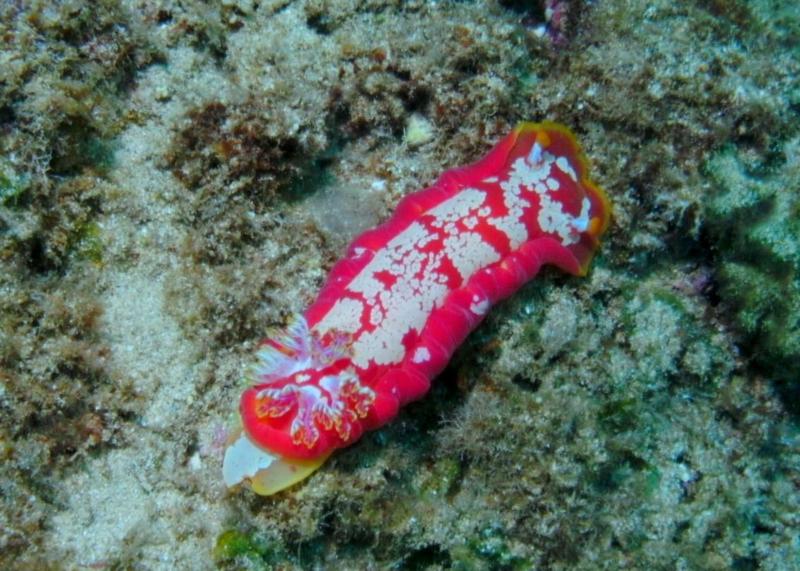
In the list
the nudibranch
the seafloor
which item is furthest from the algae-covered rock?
the nudibranch

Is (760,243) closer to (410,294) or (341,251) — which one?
(410,294)

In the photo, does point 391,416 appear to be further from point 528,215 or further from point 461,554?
point 528,215

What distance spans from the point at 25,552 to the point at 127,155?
2.49m

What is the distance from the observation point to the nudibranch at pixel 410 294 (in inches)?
132

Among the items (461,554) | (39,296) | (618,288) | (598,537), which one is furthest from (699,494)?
(39,296)

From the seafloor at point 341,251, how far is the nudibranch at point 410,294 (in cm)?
25

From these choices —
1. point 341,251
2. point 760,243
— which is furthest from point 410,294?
point 760,243

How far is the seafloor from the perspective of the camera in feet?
11.4

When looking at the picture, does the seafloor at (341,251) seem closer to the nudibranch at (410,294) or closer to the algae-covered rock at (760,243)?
the algae-covered rock at (760,243)

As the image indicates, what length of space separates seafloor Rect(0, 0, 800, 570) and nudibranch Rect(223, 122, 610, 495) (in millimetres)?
253

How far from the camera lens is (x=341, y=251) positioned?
4.08 metres

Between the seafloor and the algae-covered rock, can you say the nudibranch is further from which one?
the algae-covered rock

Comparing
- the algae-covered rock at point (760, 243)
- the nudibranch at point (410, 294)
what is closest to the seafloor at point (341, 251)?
the algae-covered rock at point (760, 243)

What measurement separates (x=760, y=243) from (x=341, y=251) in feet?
10.4
